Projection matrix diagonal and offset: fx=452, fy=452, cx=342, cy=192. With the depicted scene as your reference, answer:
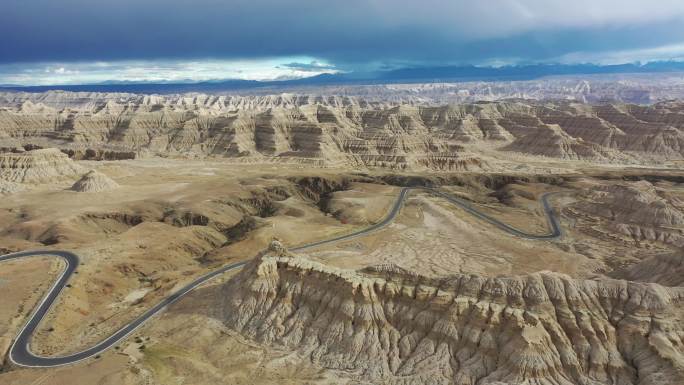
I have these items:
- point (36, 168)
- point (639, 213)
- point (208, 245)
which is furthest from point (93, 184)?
point (639, 213)

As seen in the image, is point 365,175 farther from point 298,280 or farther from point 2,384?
point 2,384

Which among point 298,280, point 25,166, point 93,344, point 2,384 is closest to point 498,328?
point 298,280

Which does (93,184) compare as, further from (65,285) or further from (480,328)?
(480,328)

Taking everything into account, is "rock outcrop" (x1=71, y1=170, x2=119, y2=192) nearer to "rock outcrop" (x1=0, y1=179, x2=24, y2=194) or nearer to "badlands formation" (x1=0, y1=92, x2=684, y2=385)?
"badlands formation" (x1=0, y1=92, x2=684, y2=385)

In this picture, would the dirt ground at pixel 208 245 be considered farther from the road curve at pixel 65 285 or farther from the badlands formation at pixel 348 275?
the road curve at pixel 65 285

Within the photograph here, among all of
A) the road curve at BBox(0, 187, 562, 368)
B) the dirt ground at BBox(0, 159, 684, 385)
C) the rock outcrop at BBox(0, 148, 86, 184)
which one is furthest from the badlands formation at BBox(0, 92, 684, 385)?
the road curve at BBox(0, 187, 562, 368)

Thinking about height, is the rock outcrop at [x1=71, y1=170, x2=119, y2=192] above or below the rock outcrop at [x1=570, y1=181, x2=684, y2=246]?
above
